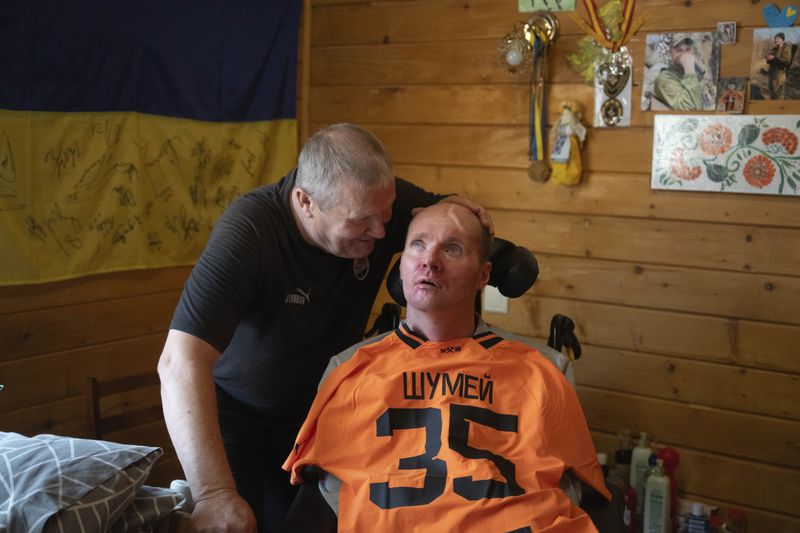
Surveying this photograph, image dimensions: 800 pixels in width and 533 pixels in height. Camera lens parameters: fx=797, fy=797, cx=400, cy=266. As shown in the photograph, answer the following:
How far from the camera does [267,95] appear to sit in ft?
10.9

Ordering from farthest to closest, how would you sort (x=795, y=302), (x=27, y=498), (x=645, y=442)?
(x=645, y=442)
(x=795, y=302)
(x=27, y=498)

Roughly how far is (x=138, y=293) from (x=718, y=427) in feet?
7.07

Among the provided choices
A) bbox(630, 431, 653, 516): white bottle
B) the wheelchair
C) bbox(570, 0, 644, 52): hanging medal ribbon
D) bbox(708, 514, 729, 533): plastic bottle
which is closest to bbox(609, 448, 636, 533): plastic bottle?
bbox(630, 431, 653, 516): white bottle

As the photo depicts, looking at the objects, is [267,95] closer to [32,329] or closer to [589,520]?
[32,329]

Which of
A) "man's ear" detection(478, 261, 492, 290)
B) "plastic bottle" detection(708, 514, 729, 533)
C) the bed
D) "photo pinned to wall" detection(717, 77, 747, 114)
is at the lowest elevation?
"plastic bottle" detection(708, 514, 729, 533)

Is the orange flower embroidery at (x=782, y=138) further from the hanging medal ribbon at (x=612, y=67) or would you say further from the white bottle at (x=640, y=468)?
the white bottle at (x=640, y=468)

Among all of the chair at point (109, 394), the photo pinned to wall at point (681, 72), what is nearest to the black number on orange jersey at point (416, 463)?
the chair at point (109, 394)

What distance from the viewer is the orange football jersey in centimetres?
165

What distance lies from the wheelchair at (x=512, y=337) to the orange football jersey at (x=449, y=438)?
34mm

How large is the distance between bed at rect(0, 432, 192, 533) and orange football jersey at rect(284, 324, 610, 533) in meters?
0.48

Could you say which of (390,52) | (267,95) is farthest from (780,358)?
(267,95)

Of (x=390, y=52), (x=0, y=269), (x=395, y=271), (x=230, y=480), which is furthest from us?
(x=390, y=52)

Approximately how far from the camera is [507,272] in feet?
6.91

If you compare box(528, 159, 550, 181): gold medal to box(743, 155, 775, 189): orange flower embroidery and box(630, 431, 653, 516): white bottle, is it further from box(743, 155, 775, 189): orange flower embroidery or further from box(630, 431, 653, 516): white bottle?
box(630, 431, 653, 516): white bottle
